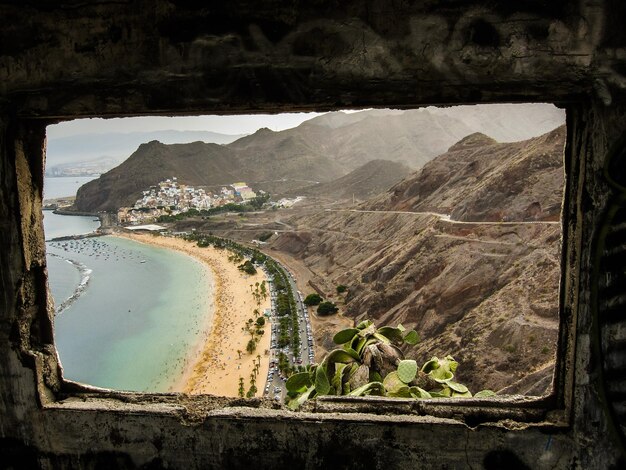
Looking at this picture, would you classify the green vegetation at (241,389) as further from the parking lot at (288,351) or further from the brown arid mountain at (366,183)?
the brown arid mountain at (366,183)

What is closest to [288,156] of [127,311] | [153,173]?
[153,173]

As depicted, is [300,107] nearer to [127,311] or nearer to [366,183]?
[127,311]

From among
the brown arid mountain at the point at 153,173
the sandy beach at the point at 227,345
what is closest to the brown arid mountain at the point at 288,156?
the brown arid mountain at the point at 153,173

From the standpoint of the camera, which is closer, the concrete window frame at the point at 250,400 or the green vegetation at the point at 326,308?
the concrete window frame at the point at 250,400

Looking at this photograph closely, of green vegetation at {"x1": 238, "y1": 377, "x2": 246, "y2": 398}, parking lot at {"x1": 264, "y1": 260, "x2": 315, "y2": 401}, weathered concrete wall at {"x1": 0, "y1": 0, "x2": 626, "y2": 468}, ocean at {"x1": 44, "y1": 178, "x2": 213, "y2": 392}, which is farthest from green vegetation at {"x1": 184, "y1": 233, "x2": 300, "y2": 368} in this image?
weathered concrete wall at {"x1": 0, "y1": 0, "x2": 626, "y2": 468}

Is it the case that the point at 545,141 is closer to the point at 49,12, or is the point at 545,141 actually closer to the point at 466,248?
the point at 466,248

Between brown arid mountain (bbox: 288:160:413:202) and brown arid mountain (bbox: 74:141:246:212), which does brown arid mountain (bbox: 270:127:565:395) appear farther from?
brown arid mountain (bbox: 74:141:246:212)
